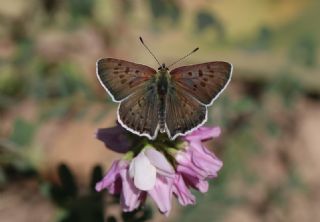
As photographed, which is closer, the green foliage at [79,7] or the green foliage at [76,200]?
the green foliage at [76,200]

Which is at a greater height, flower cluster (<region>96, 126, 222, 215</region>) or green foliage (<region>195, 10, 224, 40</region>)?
flower cluster (<region>96, 126, 222, 215</region>)

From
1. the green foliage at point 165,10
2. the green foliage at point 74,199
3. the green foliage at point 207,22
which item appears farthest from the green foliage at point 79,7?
the green foliage at point 74,199

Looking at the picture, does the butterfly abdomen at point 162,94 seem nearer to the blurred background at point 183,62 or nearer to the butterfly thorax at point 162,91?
the butterfly thorax at point 162,91

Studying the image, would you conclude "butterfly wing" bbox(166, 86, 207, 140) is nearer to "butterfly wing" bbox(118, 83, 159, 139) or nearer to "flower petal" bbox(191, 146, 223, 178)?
"butterfly wing" bbox(118, 83, 159, 139)

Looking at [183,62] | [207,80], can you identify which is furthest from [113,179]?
[183,62]

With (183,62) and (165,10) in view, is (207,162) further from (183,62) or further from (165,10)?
(183,62)

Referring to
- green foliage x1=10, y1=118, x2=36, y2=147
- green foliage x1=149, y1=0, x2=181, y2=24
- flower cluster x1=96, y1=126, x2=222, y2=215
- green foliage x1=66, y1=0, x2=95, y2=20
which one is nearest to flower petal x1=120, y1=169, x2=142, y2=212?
flower cluster x1=96, y1=126, x2=222, y2=215

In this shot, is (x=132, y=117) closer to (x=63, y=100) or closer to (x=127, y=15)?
(x=63, y=100)
